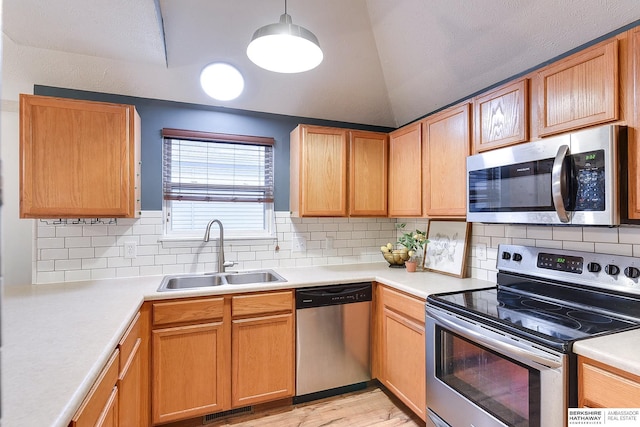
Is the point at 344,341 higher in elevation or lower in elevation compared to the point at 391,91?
lower

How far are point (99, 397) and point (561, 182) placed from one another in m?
2.07

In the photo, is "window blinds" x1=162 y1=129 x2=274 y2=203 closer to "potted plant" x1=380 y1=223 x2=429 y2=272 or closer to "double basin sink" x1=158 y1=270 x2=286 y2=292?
"double basin sink" x1=158 y1=270 x2=286 y2=292

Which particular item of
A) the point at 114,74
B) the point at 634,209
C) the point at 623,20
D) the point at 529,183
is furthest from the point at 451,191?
the point at 114,74

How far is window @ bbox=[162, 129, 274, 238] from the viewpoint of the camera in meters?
2.83

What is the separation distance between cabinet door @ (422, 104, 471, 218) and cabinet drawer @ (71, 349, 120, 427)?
2034 millimetres

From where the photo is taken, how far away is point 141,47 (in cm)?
233

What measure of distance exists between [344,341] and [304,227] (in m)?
1.02

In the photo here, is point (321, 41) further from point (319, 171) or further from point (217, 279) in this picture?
point (217, 279)

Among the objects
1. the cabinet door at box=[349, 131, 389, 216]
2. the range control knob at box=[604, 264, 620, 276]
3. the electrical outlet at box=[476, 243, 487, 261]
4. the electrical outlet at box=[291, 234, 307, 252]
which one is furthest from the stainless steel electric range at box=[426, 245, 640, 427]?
the electrical outlet at box=[291, 234, 307, 252]

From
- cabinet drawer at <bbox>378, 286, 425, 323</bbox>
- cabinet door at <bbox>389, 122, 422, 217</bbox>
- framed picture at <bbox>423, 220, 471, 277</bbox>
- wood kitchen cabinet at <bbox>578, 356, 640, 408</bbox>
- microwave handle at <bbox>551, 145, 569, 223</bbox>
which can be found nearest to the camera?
wood kitchen cabinet at <bbox>578, 356, 640, 408</bbox>

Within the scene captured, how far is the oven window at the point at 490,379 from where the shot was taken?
152cm

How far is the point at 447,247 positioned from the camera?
2.76m

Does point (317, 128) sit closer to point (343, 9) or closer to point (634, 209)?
point (343, 9)

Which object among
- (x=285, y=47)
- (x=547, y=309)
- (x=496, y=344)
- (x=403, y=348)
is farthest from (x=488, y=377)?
(x=285, y=47)
